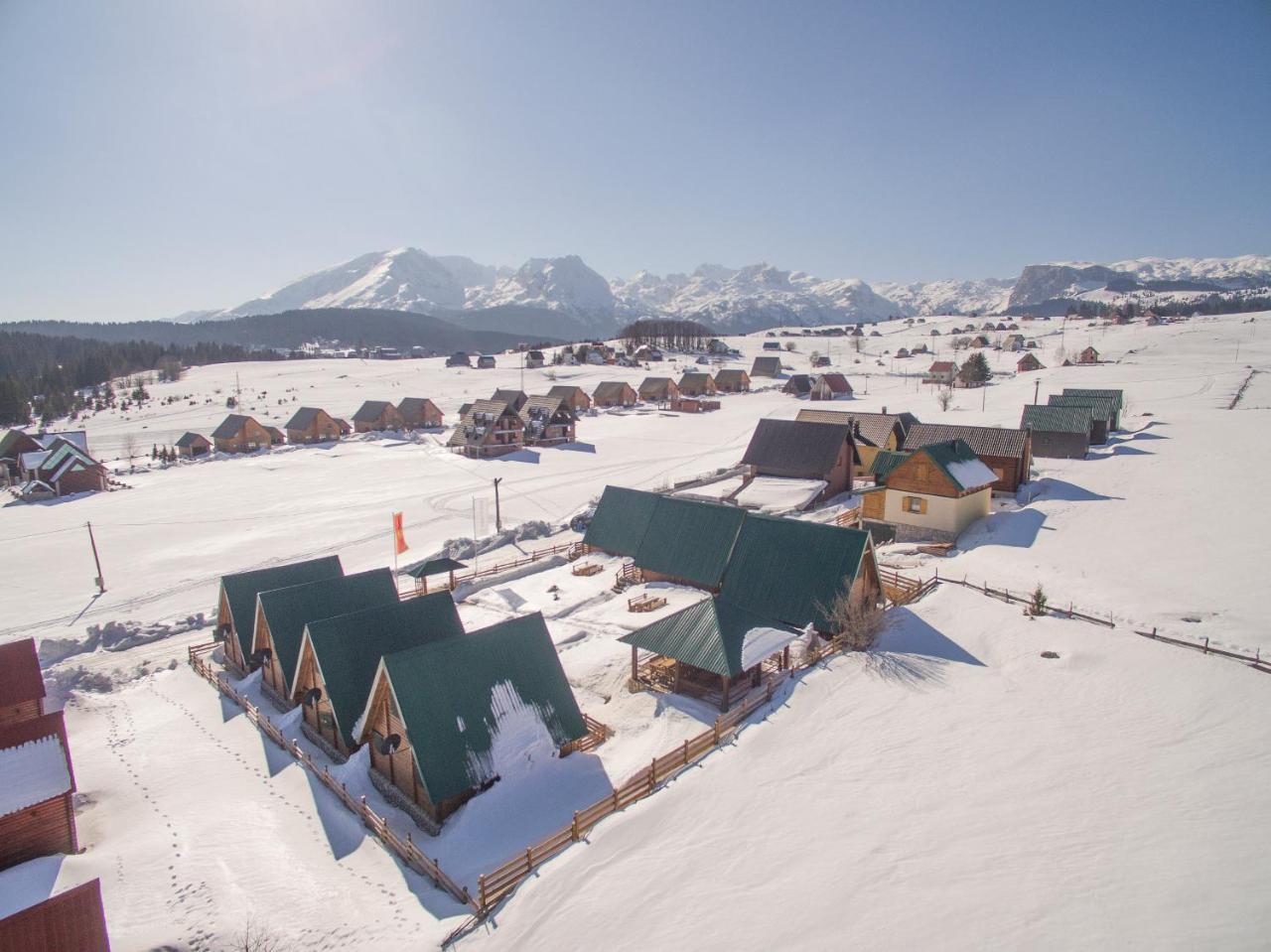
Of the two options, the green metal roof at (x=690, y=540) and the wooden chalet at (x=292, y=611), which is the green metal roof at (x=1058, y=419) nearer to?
the green metal roof at (x=690, y=540)

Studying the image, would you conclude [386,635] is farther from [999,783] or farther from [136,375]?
[136,375]

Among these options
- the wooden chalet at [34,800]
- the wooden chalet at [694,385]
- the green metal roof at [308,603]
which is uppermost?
the wooden chalet at [694,385]

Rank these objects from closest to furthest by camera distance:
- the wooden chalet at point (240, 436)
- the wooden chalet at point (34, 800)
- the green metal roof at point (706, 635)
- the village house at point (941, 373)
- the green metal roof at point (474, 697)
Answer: the wooden chalet at point (34, 800), the green metal roof at point (474, 697), the green metal roof at point (706, 635), the wooden chalet at point (240, 436), the village house at point (941, 373)

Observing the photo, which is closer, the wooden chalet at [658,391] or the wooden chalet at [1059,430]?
the wooden chalet at [1059,430]

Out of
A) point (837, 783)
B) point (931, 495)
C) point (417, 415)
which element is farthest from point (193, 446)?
point (837, 783)

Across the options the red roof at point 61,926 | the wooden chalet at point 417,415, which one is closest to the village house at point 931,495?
the red roof at point 61,926

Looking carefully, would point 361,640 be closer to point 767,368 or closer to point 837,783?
point 837,783

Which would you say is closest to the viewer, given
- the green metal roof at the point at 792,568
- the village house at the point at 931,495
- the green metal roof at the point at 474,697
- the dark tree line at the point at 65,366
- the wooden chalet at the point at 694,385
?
the green metal roof at the point at 474,697
